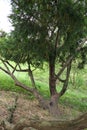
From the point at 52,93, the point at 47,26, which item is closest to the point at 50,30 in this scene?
the point at 47,26

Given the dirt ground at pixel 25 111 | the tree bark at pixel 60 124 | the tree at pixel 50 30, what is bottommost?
the dirt ground at pixel 25 111

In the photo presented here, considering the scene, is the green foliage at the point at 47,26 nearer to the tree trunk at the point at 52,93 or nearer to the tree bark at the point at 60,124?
the tree trunk at the point at 52,93

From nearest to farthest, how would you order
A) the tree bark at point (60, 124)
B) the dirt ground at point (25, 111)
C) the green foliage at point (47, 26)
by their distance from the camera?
the tree bark at point (60, 124) < the dirt ground at point (25, 111) < the green foliage at point (47, 26)

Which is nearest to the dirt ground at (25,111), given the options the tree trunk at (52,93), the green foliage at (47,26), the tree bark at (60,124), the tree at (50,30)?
the tree trunk at (52,93)

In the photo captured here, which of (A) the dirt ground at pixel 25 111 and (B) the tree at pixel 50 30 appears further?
(B) the tree at pixel 50 30

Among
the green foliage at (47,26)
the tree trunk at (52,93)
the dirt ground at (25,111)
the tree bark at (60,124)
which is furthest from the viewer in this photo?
the tree trunk at (52,93)

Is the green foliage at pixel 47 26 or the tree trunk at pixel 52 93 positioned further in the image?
the tree trunk at pixel 52 93

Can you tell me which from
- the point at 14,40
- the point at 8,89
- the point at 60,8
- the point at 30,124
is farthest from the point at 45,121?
the point at 8,89

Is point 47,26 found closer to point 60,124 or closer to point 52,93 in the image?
point 52,93

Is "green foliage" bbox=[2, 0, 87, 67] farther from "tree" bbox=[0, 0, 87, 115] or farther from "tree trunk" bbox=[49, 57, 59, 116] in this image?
"tree trunk" bbox=[49, 57, 59, 116]

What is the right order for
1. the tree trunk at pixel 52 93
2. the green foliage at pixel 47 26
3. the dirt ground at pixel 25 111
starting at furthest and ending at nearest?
the tree trunk at pixel 52 93, the green foliage at pixel 47 26, the dirt ground at pixel 25 111

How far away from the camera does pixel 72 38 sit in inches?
430

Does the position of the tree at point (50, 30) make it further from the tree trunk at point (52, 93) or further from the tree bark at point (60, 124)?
the tree bark at point (60, 124)

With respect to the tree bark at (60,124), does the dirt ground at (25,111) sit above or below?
Answer: below
